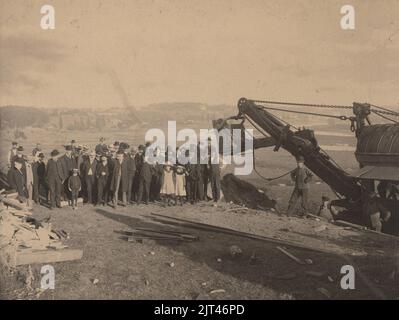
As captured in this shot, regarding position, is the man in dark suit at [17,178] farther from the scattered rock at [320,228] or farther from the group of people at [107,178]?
the scattered rock at [320,228]

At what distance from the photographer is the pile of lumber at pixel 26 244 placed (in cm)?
707

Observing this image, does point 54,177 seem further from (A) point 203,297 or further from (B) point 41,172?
(A) point 203,297

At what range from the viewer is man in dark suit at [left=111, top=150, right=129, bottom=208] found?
12.0 metres

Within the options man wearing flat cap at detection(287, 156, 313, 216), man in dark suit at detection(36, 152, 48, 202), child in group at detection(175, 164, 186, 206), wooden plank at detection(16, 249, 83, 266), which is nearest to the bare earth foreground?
wooden plank at detection(16, 249, 83, 266)

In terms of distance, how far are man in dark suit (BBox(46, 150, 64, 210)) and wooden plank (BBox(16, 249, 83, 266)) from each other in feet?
14.2

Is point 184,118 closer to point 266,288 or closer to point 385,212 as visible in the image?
point 385,212

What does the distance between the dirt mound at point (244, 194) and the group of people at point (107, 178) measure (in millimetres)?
1217

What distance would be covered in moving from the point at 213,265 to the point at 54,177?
5969 millimetres

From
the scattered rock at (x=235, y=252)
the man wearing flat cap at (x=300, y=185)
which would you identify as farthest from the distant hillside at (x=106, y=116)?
the scattered rock at (x=235, y=252)

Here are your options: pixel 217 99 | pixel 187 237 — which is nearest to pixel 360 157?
pixel 187 237

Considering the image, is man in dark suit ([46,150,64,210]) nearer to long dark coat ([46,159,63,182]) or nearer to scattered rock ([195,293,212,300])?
long dark coat ([46,159,63,182])

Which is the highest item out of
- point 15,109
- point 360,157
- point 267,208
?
point 15,109

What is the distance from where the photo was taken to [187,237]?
344 inches
